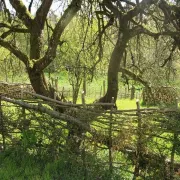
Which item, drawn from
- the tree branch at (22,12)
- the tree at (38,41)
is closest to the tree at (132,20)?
the tree at (38,41)

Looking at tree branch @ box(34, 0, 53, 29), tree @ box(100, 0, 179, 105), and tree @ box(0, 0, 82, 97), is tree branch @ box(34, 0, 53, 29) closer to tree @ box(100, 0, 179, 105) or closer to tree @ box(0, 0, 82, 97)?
tree @ box(0, 0, 82, 97)

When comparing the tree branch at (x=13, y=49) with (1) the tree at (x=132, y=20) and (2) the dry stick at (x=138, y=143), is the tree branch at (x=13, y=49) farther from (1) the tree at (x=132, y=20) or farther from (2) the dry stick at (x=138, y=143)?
(2) the dry stick at (x=138, y=143)

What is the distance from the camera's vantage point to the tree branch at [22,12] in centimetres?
620

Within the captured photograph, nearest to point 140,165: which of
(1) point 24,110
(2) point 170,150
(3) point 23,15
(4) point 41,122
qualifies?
(2) point 170,150

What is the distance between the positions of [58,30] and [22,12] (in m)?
0.86

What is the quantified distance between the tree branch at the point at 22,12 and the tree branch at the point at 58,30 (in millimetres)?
554

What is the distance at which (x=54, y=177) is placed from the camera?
4422 mm

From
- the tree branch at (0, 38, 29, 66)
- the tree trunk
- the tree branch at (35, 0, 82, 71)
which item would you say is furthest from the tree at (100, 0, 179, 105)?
the tree branch at (0, 38, 29, 66)

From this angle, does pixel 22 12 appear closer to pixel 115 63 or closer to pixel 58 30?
pixel 58 30

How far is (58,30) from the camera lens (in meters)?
6.02

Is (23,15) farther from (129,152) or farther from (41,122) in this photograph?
(129,152)

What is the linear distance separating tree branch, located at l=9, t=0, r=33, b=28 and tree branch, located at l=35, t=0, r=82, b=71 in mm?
554

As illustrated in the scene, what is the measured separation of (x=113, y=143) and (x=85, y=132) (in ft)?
1.44

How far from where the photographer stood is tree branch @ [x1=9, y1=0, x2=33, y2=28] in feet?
20.4
